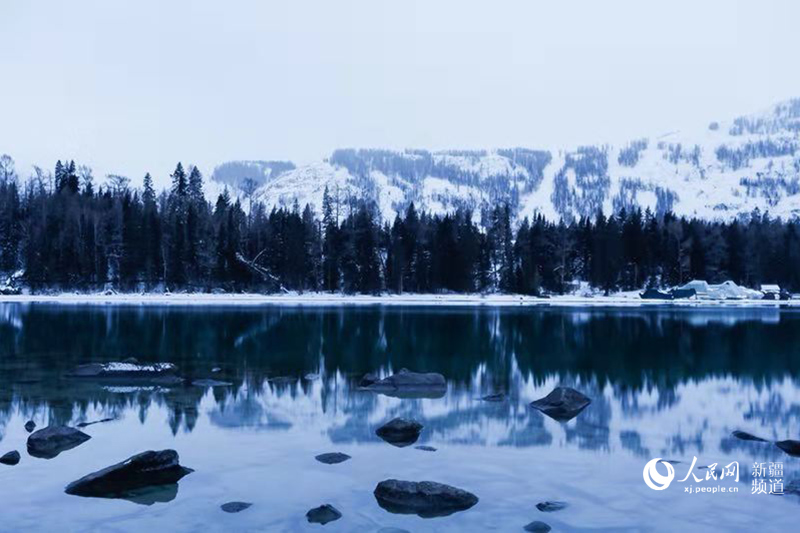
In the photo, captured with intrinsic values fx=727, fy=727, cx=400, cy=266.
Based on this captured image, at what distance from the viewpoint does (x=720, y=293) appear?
373 feet

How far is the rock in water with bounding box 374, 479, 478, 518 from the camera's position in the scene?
13.2 meters

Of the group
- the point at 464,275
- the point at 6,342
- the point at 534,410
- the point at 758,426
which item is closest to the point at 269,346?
the point at 6,342

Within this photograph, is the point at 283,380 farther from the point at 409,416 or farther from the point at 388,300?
the point at 388,300

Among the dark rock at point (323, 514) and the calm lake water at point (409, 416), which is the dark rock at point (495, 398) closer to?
the calm lake water at point (409, 416)

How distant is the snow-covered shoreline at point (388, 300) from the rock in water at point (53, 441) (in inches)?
3081

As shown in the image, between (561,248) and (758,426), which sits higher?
(561,248)

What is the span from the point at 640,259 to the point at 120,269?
274 feet

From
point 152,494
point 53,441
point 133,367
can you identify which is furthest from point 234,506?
point 133,367

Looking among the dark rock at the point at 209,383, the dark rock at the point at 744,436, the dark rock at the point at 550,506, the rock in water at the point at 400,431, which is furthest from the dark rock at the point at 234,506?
the dark rock at the point at 209,383

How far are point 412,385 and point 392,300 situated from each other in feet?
265

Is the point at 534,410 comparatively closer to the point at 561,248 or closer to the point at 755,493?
the point at 755,493

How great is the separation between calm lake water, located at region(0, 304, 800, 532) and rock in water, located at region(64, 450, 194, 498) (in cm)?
44

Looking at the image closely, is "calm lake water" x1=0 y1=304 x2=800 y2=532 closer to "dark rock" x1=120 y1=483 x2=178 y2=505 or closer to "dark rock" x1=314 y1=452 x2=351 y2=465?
"dark rock" x1=120 y1=483 x2=178 y2=505

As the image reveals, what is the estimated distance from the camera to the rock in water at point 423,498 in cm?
1318
